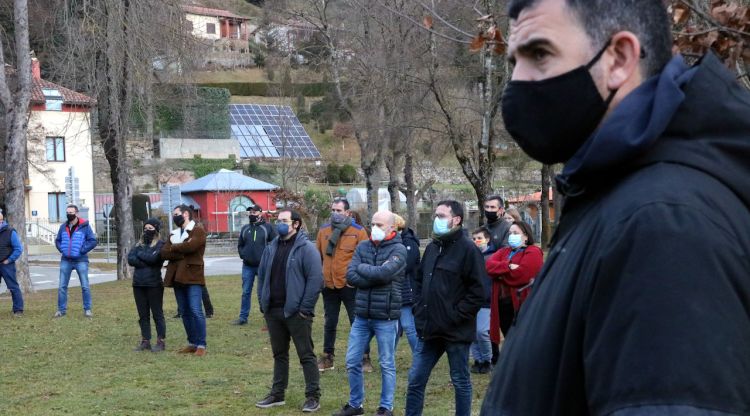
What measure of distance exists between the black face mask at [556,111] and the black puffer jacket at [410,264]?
9484mm

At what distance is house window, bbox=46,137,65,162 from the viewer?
58375 mm

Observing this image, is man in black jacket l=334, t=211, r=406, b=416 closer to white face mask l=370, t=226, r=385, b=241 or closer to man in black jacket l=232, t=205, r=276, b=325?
white face mask l=370, t=226, r=385, b=241

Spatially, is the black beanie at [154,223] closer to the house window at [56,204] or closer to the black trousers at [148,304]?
the black trousers at [148,304]

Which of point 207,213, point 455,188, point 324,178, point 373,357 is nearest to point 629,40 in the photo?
point 373,357

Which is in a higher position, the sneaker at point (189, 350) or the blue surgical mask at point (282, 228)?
the blue surgical mask at point (282, 228)

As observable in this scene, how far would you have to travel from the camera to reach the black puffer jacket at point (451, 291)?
8.42m

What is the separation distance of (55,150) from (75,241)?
141ft

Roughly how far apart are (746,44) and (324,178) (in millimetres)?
60457

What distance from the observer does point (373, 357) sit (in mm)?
13359

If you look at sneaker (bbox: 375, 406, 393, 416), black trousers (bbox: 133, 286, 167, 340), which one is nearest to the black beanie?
black trousers (bbox: 133, 286, 167, 340)

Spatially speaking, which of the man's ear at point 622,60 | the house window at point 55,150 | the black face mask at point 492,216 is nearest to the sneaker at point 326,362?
the black face mask at point 492,216

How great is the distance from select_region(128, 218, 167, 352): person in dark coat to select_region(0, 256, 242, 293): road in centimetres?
1522

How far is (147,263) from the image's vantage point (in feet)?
45.1

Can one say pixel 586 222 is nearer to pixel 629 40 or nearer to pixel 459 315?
pixel 629 40
